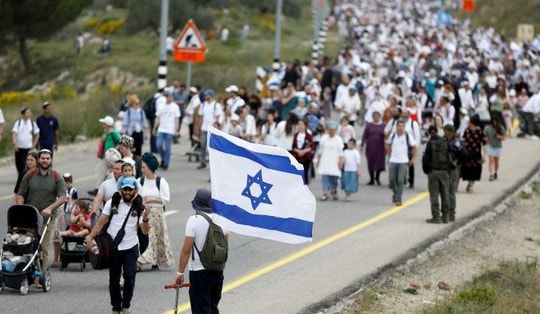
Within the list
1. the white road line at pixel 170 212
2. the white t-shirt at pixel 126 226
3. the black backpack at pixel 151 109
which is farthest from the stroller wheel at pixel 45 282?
the black backpack at pixel 151 109

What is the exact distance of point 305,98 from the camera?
32.8m

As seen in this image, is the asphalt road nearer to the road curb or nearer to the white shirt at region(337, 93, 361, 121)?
the road curb

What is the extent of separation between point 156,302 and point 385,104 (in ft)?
60.1

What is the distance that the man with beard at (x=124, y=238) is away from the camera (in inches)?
589

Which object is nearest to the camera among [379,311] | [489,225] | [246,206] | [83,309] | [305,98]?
[246,206]

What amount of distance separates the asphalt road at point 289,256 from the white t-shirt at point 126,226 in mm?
1160

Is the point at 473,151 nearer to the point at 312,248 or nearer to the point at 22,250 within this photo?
the point at 312,248

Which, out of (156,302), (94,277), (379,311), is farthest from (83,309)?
(379,311)

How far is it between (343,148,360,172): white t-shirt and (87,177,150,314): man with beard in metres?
12.0

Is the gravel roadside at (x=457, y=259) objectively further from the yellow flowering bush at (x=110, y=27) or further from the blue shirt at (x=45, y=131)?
the yellow flowering bush at (x=110, y=27)

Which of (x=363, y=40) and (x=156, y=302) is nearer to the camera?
(x=156, y=302)

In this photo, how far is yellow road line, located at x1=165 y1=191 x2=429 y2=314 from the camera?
58.0 feet

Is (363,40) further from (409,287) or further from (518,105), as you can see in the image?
(409,287)

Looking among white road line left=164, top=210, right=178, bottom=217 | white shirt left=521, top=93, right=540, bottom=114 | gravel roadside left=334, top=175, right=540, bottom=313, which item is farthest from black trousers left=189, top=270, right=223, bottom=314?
white shirt left=521, top=93, right=540, bottom=114
